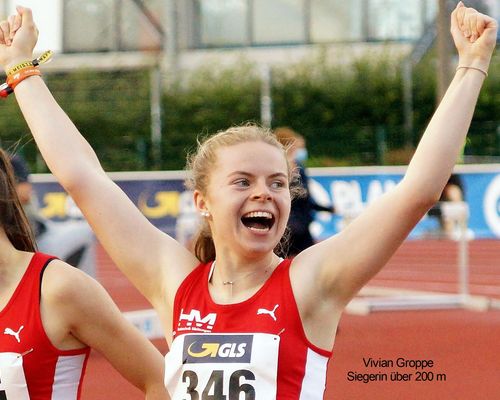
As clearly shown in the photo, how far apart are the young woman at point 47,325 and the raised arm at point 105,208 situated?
0.14 meters

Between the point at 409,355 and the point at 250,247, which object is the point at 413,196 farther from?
the point at 409,355

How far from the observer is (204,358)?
291 cm

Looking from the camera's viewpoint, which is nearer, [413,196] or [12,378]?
[413,196]

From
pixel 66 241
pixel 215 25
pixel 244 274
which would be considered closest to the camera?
pixel 244 274

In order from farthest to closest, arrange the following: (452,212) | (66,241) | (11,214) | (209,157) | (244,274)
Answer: (452,212), (66,241), (11,214), (209,157), (244,274)

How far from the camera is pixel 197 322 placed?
9.73 ft

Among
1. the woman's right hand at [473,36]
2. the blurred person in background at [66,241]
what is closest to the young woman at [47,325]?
the woman's right hand at [473,36]

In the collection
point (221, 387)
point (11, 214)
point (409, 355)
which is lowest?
point (221, 387)

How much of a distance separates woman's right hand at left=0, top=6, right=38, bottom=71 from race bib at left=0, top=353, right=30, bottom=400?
80 centimetres

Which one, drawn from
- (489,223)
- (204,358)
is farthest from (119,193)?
(489,223)

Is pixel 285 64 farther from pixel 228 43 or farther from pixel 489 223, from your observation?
pixel 489 223

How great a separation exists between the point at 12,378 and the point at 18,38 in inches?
36.7

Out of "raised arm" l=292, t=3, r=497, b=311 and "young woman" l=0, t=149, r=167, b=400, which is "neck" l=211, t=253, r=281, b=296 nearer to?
"raised arm" l=292, t=3, r=497, b=311

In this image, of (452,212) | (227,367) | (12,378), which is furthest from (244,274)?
(452,212)
